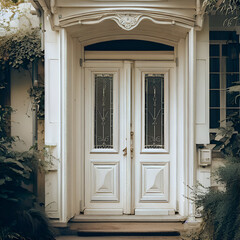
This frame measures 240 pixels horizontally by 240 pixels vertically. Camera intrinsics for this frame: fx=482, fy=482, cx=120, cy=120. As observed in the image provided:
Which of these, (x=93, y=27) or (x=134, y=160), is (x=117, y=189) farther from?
(x=93, y=27)

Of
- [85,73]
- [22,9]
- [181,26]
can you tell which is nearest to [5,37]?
[22,9]

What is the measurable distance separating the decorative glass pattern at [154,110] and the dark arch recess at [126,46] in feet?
1.56

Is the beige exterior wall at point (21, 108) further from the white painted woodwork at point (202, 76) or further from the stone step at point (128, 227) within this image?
the white painted woodwork at point (202, 76)

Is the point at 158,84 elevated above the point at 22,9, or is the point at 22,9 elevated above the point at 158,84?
the point at 22,9

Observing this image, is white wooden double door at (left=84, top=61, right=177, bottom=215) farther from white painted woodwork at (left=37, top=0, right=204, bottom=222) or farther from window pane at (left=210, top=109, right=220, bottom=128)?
window pane at (left=210, top=109, right=220, bottom=128)

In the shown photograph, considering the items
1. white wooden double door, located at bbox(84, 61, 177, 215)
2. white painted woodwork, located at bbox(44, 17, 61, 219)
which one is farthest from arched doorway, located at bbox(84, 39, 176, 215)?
white painted woodwork, located at bbox(44, 17, 61, 219)

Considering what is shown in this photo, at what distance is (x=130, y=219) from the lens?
7941mm

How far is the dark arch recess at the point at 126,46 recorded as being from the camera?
8.35 m

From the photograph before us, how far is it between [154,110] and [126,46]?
1.21 m

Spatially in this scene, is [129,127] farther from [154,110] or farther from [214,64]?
[214,64]

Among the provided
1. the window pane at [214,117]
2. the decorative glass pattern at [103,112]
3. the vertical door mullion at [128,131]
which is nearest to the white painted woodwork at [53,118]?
the decorative glass pattern at [103,112]

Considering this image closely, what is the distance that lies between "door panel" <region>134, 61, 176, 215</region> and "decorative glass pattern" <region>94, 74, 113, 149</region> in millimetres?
437

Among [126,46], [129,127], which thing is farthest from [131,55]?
[129,127]

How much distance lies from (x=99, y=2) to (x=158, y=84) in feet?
5.93
